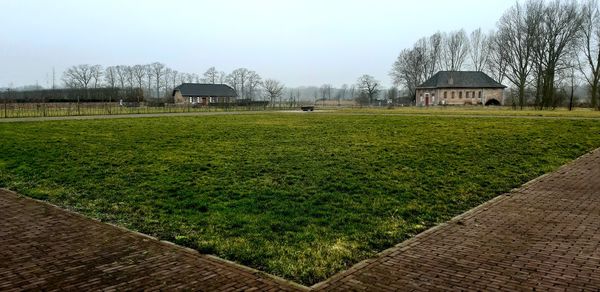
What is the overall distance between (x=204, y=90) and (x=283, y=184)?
3458 inches

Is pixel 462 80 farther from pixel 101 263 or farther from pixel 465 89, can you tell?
pixel 101 263

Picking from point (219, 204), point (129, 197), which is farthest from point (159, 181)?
point (219, 204)

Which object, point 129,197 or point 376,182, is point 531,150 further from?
point 129,197

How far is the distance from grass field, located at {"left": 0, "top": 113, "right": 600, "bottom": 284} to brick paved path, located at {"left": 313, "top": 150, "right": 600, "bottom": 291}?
349 millimetres

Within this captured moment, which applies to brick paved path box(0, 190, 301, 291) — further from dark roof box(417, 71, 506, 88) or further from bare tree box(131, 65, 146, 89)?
bare tree box(131, 65, 146, 89)

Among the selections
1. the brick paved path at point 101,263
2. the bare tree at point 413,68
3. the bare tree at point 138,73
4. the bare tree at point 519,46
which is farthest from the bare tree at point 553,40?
the bare tree at point 138,73

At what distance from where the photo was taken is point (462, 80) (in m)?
80.8

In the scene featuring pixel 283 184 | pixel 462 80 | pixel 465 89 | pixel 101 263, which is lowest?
pixel 101 263

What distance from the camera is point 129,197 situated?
802 centimetres

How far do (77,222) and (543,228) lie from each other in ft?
21.6

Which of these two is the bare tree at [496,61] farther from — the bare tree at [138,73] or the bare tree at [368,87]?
the bare tree at [138,73]

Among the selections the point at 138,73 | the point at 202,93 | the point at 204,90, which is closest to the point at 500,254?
the point at 202,93

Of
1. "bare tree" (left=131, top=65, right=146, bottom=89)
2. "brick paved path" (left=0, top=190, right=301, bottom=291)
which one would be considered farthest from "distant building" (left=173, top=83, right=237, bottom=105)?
"brick paved path" (left=0, top=190, right=301, bottom=291)

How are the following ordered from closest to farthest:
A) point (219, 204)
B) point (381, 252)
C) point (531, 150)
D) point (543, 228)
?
point (381, 252) → point (543, 228) → point (219, 204) → point (531, 150)
